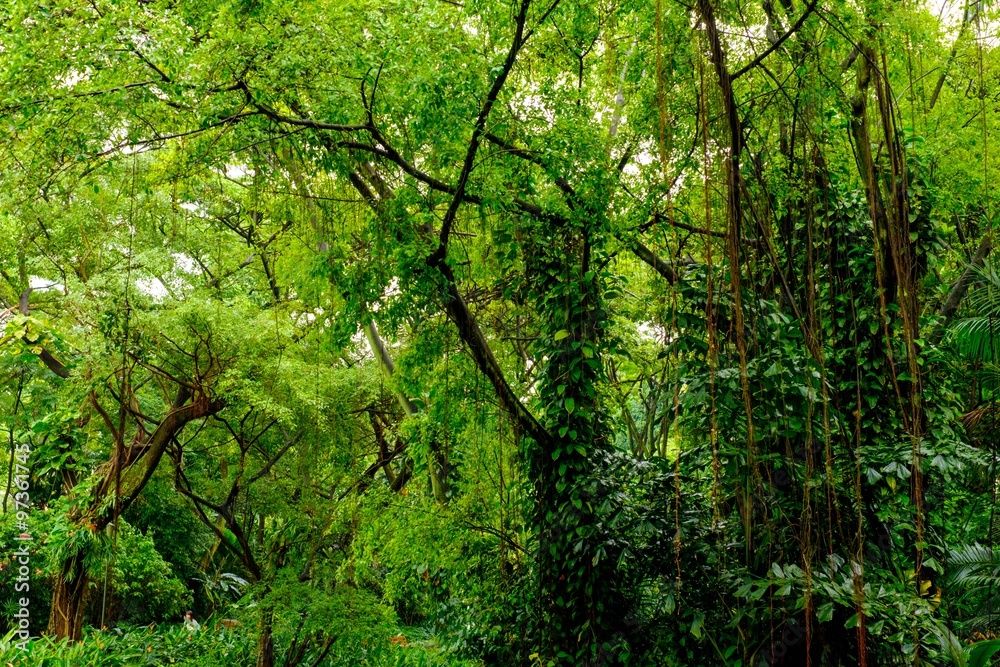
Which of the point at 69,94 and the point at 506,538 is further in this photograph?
the point at 506,538

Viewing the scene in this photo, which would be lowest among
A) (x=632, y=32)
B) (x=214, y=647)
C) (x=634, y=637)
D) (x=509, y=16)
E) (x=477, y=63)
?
(x=214, y=647)

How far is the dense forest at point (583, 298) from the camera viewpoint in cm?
281

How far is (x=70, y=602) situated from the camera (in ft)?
17.9

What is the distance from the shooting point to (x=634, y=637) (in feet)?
11.1

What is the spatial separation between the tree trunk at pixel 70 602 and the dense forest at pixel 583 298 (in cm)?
3

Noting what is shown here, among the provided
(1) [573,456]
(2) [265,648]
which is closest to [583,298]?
(1) [573,456]

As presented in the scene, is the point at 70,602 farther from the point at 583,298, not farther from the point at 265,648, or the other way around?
the point at 583,298

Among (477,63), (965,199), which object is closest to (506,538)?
(477,63)

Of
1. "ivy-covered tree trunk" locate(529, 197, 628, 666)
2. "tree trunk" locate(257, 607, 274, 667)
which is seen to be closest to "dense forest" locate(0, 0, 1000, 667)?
"ivy-covered tree trunk" locate(529, 197, 628, 666)

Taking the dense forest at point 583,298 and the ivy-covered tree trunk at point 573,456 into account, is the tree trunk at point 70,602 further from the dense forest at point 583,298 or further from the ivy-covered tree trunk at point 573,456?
the ivy-covered tree trunk at point 573,456

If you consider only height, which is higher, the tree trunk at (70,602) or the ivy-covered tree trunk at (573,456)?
the ivy-covered tree trunk at (573,456)

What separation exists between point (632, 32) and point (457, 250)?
1390 millimetres

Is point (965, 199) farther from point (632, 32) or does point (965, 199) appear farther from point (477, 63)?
point (477, 63)

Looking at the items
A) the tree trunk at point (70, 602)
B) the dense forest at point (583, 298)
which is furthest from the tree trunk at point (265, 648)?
the tree trunk at point (70, 602)
